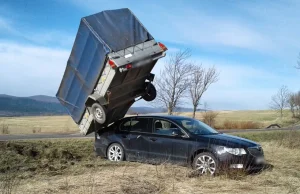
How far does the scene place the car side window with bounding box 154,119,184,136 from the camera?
350 inches

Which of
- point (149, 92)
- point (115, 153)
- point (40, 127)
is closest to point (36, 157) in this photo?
point (115, 153)

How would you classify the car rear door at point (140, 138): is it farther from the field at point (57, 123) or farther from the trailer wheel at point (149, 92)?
the field at point (57, 123)

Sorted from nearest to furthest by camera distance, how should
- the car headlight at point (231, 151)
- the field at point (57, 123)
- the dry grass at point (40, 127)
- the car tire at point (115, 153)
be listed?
the car headlight at point (231, 151) → the car tire at point (115, 153) → the dry grass at point (40, 127) → the field at point (57, 123)

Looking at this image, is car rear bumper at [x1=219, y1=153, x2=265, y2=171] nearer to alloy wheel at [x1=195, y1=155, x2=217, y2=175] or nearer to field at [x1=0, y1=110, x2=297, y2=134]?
alloy wheel at [x1=195, y1=155, x2=217, y2=175]

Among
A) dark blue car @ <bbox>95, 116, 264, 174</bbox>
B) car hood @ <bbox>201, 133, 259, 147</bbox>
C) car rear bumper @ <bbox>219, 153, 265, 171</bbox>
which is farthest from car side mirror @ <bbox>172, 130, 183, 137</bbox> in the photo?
car rear bumper @ <bbox>219, 153, 265, 171</bbox>

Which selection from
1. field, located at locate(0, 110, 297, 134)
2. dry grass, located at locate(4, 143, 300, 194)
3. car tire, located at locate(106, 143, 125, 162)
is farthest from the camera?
field, located at locate(0, 110, 297, 134)

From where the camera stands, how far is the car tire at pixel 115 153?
9.81 m

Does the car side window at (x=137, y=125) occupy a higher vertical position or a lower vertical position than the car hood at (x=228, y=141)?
higher

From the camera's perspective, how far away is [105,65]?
29.5ft

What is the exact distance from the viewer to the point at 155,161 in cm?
902

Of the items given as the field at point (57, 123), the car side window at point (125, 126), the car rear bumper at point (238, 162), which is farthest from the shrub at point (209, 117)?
the car rear bumper at point (238, 162)

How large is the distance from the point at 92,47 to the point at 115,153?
3.02m

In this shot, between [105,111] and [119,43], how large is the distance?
1.84m

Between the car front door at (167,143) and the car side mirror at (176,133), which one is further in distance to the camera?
the car side mirror at (176,133)
